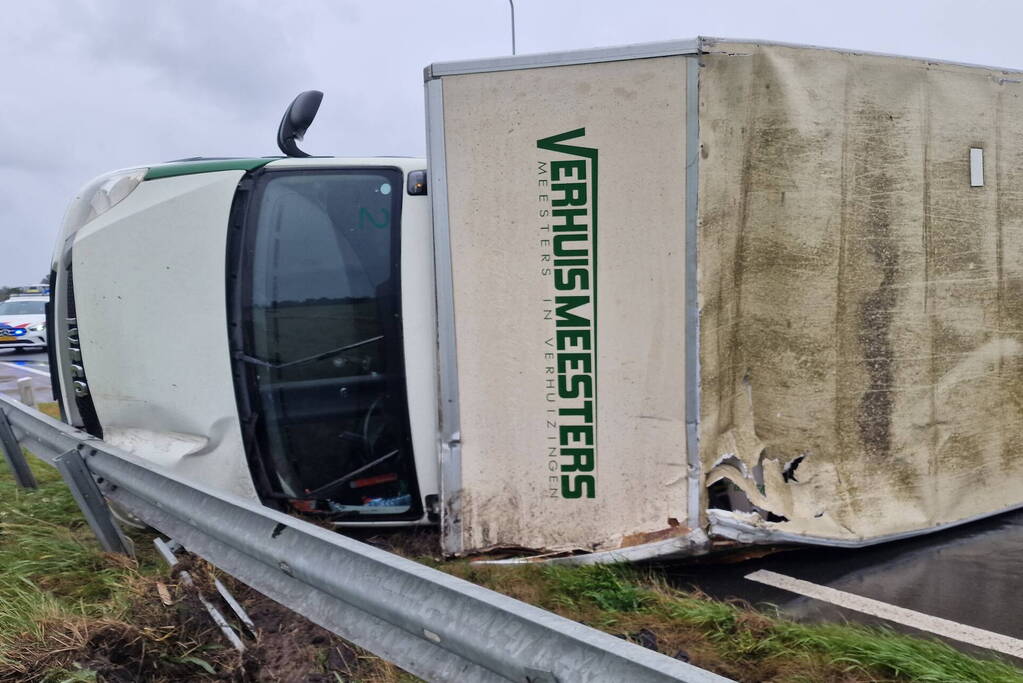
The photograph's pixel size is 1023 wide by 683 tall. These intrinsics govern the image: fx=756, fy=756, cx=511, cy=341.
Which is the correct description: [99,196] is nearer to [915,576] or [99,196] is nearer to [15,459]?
[15,459]

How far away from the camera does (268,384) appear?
3.35 metres

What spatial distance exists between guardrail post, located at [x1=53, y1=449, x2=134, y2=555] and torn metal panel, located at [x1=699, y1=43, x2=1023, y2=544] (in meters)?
2.57

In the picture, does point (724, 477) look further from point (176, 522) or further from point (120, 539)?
point (120, 539)

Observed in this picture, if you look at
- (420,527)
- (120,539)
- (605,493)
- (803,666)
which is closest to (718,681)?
(803,666)

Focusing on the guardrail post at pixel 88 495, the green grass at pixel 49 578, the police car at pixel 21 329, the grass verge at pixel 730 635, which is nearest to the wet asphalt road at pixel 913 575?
the grass verge at pixel 730 635

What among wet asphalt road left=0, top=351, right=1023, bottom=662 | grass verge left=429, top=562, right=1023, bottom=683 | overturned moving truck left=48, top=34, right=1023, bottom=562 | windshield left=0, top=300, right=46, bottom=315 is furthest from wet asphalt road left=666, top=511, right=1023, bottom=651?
windshield left=0, top=300, right=46, bottom=315

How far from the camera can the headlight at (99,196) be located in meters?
3.61

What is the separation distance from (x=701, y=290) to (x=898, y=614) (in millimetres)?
1401

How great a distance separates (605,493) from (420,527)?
1.01 m

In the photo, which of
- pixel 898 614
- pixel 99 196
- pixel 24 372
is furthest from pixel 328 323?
pixel 24 372

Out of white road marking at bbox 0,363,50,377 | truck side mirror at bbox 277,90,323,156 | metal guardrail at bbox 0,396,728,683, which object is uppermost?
truck side mirror at bbox 277,90,323,156

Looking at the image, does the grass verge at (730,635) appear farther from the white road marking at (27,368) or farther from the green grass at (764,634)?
the white road marking at (27,368)

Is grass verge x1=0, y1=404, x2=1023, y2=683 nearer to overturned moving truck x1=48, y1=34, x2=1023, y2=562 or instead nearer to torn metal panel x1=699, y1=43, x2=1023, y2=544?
overturned moving truck x1=48, y1=34, x2=1023, y2=562

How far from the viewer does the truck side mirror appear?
12.7 feet
